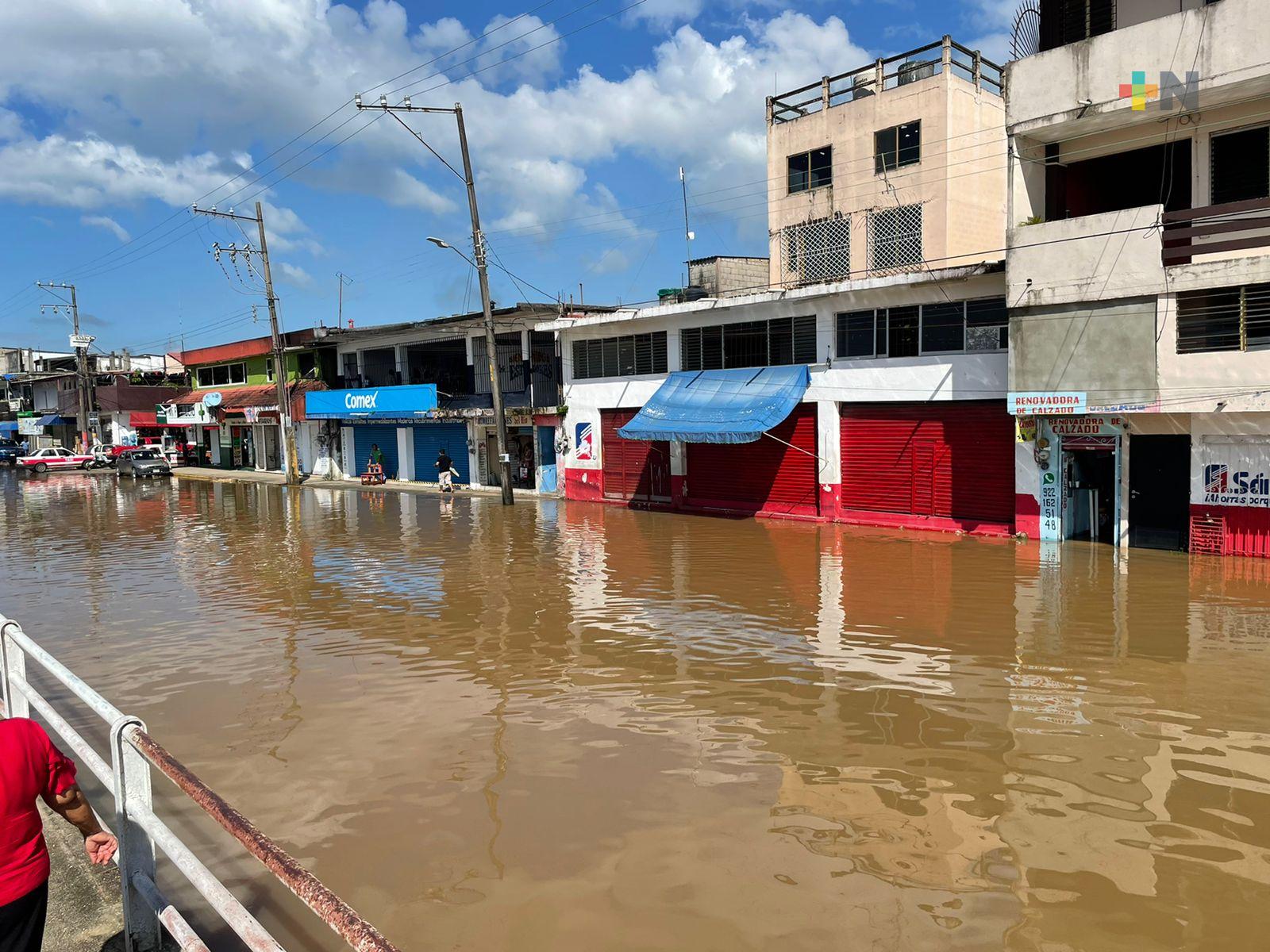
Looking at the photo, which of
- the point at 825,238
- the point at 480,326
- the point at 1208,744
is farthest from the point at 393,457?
the point at 1208,744

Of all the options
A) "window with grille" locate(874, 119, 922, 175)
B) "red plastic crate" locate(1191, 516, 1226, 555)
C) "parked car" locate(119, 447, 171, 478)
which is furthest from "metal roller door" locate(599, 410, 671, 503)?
"parked car" locate(119, 447, 171, 478)

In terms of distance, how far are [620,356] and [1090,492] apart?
1480 cm

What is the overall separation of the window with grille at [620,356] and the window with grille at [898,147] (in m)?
10.2

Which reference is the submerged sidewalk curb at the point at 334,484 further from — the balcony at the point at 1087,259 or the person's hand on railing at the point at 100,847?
the person's hand on railing at the point at 100,847

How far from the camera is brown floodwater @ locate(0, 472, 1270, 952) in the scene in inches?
207

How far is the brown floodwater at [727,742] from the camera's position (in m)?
5.27

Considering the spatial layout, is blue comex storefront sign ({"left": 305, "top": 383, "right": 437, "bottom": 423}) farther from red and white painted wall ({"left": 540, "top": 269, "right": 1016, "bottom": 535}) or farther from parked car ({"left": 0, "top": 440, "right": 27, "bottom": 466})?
parked car ({"left": 0, "top": 440, "right": 27, "bottom": 466})

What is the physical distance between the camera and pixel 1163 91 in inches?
635

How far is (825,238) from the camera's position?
31.4 m

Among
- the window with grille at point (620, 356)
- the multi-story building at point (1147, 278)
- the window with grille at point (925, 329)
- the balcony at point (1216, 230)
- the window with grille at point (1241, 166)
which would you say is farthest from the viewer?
the window with grille at point (620, 356)

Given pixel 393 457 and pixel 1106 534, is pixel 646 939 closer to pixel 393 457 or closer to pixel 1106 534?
pixel 1106 534

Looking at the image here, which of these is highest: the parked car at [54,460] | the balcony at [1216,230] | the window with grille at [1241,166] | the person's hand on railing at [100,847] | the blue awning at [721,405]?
the window with grille at [1241,166]

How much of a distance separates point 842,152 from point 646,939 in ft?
99.8

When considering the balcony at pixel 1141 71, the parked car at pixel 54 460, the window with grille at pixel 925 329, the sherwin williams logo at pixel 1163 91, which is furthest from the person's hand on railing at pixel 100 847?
the parked car at pixel 54 460
